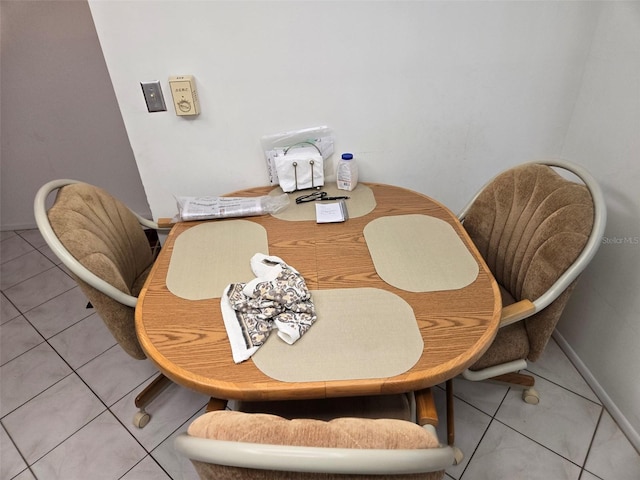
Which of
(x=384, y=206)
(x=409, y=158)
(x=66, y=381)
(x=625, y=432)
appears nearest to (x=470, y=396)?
(x=625, y=432)

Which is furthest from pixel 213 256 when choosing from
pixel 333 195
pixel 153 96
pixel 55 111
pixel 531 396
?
pixel 55 111

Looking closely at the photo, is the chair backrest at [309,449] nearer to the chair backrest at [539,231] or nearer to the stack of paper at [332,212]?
the chair backrest at [539,231]

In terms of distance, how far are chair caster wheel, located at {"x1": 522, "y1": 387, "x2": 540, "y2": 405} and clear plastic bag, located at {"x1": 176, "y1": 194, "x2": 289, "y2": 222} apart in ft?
3.87

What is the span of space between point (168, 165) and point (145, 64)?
1.21ft

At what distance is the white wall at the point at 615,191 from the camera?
4.24 ft

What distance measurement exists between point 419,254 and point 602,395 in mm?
1031

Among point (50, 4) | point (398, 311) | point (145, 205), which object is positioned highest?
point (50, 4)

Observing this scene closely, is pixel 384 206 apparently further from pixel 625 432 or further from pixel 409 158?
pixel 625 432

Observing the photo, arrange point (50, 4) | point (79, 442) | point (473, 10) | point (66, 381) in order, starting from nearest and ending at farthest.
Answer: point (473, 10) < point (79, 442) < point (66, 381) < point (50, 4)

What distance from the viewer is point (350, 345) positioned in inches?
35.4

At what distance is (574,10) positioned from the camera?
1.35 metres

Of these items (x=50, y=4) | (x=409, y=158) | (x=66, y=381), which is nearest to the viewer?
(x=409, y=158)

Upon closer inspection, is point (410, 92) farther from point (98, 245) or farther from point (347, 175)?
point (98, 245)

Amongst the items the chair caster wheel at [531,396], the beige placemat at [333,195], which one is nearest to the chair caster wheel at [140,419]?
the beige placemat at [333,195]
